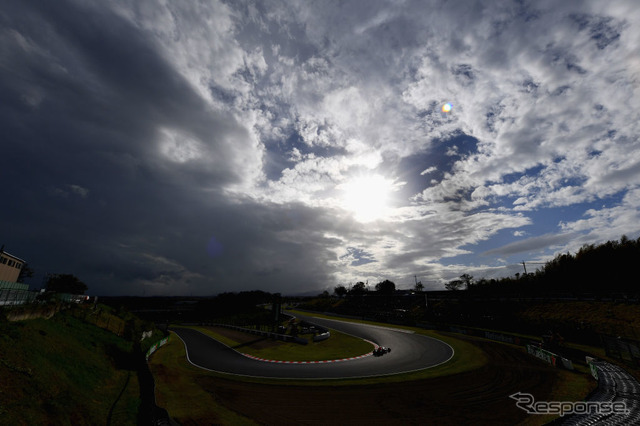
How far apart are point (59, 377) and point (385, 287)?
17242 cm

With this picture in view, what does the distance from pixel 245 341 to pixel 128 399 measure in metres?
32.4

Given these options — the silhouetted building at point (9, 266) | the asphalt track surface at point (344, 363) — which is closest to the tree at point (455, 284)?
the asphalt track surface at point (344, 363)

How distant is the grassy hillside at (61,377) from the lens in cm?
1328

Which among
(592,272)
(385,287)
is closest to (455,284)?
(385,287)

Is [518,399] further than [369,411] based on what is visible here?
Yes

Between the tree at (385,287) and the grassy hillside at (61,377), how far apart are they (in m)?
160

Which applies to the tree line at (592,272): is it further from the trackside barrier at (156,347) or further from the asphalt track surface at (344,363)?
the trackside barrier at (156,347)

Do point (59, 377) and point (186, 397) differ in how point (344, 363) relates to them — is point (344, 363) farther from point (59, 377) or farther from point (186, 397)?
point (59, 377)

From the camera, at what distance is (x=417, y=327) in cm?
6081

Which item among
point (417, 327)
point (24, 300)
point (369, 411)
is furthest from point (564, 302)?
point (24, 300)

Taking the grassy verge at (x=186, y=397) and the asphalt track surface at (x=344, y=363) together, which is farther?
the asphalt track surface at (x=344, y=363)

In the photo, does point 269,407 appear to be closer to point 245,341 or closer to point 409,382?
point 409,382

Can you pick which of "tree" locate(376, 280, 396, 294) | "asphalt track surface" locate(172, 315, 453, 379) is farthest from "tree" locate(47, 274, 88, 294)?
"tree" locate(376, 280, 396, 294)

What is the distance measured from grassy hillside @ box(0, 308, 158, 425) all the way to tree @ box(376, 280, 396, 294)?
159650mm
